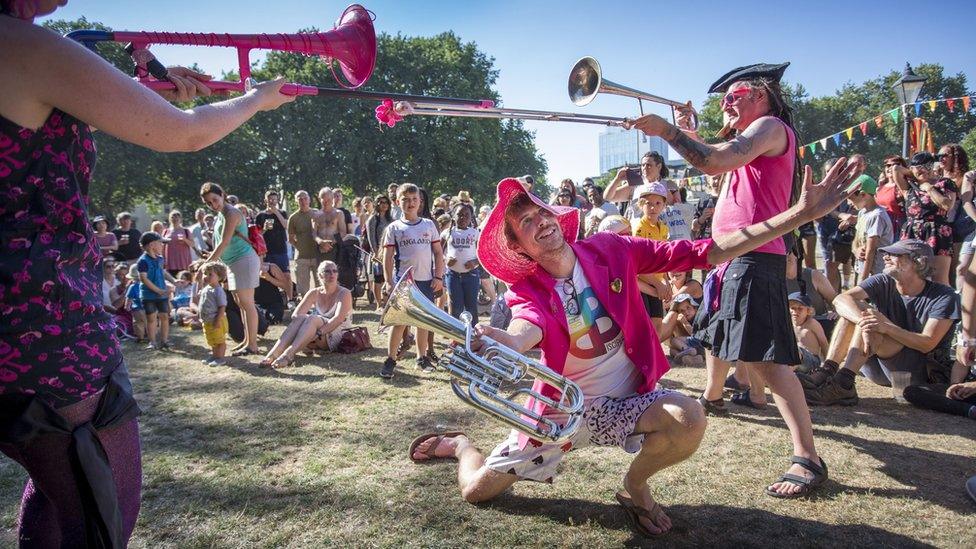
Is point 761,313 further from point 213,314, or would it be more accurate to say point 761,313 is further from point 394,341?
point 213,314

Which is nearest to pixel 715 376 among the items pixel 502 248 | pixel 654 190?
pixel 654 190

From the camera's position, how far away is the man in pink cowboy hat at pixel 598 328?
269 centimetres

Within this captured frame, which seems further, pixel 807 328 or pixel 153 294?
pixel 153 294

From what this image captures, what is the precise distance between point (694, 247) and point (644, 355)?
60cm

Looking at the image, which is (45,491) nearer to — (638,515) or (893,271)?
(638,515)

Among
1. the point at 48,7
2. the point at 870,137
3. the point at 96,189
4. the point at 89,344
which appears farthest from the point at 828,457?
the point at 870,137

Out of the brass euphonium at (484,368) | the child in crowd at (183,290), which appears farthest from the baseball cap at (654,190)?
the child in crowd at (183,290)

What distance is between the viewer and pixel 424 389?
5.81 m

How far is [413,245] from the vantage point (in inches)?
270

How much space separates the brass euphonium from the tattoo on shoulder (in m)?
1.39

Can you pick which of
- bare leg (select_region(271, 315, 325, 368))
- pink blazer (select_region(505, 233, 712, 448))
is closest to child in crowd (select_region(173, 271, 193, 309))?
bare leg (select_region(271, 315, 325, 368))

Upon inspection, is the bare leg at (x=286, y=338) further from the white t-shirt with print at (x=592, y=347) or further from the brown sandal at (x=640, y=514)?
the brown sandal at (x=640, y=514)

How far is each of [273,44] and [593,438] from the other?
2403 mm

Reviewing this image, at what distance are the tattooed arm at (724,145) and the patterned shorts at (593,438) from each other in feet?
3.96
